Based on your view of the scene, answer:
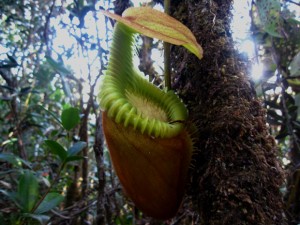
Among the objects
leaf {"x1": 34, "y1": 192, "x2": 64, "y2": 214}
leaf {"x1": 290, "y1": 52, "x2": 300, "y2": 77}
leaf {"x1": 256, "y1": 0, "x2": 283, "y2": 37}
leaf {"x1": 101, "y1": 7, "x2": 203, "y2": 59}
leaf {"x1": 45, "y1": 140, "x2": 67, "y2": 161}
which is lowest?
leaf {"x1": 34, "y1": 192, "x2": 64, "y2": 214}

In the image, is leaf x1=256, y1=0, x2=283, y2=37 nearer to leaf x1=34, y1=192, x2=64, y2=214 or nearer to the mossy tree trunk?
the mossy tree trunk

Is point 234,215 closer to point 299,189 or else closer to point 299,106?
point 299,189

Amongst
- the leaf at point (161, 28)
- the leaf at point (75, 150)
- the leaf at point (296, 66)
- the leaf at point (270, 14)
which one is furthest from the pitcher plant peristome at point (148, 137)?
the leaf at point (296, 66)

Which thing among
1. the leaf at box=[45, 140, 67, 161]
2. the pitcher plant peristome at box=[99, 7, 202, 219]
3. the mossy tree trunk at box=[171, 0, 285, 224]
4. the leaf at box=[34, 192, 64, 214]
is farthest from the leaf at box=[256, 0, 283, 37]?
the leaf at box=[34, 192, 64, 214]

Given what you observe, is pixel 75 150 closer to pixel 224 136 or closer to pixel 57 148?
pixel 57 148

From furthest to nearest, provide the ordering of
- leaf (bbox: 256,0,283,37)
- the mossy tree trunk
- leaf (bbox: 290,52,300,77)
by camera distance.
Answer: leaf (bbox: 290,52,300,77) → leaf (bbox: 256,0,283,37) → the mossy tree trunk

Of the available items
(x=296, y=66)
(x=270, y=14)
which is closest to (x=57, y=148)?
(x=270, y=14)

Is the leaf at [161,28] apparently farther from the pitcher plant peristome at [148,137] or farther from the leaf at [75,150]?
the leaf at [75,150]
